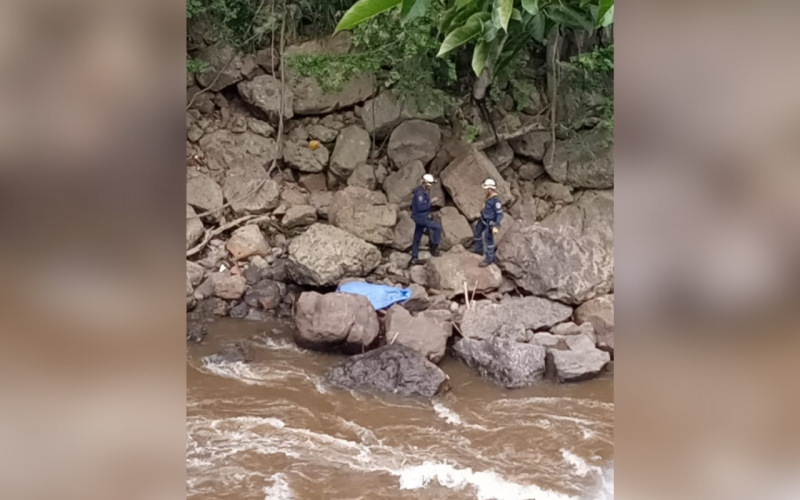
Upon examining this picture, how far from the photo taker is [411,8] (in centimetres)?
86

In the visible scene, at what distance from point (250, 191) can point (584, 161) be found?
3590 millimetres

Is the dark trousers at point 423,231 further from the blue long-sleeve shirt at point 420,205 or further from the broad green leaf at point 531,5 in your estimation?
the broad green leaf at point 531,5

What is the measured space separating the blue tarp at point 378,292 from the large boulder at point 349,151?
1.58 metres

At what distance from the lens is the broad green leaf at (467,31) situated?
1.08 meters

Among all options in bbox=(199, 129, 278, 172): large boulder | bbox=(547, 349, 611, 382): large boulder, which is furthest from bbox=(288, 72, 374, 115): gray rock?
bbox=(547, 349, 611, 382): large boulder

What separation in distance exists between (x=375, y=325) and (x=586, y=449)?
6.21ft

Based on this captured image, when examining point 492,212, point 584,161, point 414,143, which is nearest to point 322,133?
point 414,143

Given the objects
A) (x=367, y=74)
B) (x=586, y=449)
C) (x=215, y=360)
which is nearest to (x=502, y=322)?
(x=586, y=449)

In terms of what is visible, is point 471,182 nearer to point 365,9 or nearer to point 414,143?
point 414,143

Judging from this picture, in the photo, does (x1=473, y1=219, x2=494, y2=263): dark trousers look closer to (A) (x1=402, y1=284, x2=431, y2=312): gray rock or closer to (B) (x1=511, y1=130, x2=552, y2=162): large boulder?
(A) (x1=402, y1=284, x2=431, y2=312): gray rock

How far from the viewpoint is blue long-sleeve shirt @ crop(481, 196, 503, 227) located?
6086mm

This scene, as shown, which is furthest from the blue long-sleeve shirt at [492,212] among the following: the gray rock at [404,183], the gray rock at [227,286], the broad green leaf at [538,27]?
the broad green leaf at [538,27]
